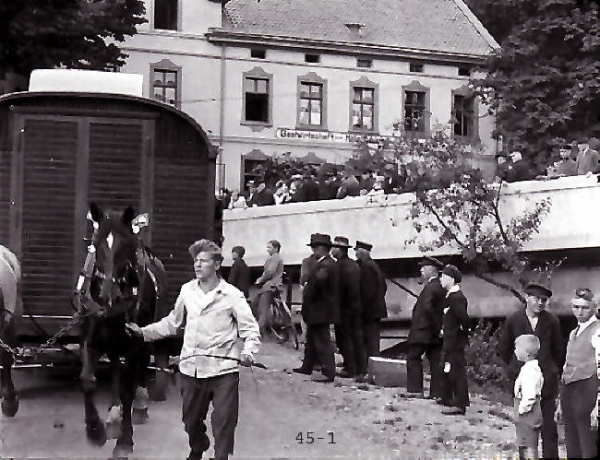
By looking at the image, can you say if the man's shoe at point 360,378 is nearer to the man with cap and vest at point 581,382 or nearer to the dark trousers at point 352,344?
the dark trousers at point 352,344

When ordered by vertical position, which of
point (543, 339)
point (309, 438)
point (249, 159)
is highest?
point (249, 159)

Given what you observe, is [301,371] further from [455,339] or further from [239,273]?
[239,273]

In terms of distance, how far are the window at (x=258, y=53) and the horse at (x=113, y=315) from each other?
35.5 meters

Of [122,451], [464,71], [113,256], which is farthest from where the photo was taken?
[464,71]

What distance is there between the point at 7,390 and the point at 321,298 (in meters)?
4.71

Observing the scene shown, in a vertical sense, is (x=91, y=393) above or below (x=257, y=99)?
below

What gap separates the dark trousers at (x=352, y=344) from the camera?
60.0 feet

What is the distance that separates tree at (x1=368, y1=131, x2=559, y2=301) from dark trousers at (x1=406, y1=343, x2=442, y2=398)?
6220 mm

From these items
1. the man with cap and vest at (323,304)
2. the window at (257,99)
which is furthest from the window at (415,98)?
the man with cap and vest at (323,304)

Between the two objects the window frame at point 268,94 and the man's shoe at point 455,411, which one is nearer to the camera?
the man's shoe at point 455,411

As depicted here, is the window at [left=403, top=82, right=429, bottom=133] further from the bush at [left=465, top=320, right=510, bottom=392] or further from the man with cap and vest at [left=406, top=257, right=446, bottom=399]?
the man with cap and vest at [left=406, top=257, right=446, bottom=399]

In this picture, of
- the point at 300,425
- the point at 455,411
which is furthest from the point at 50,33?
the point at 455,411

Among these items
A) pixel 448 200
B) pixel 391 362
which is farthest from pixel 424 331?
pixel 448 200

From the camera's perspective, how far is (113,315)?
12.5 m
